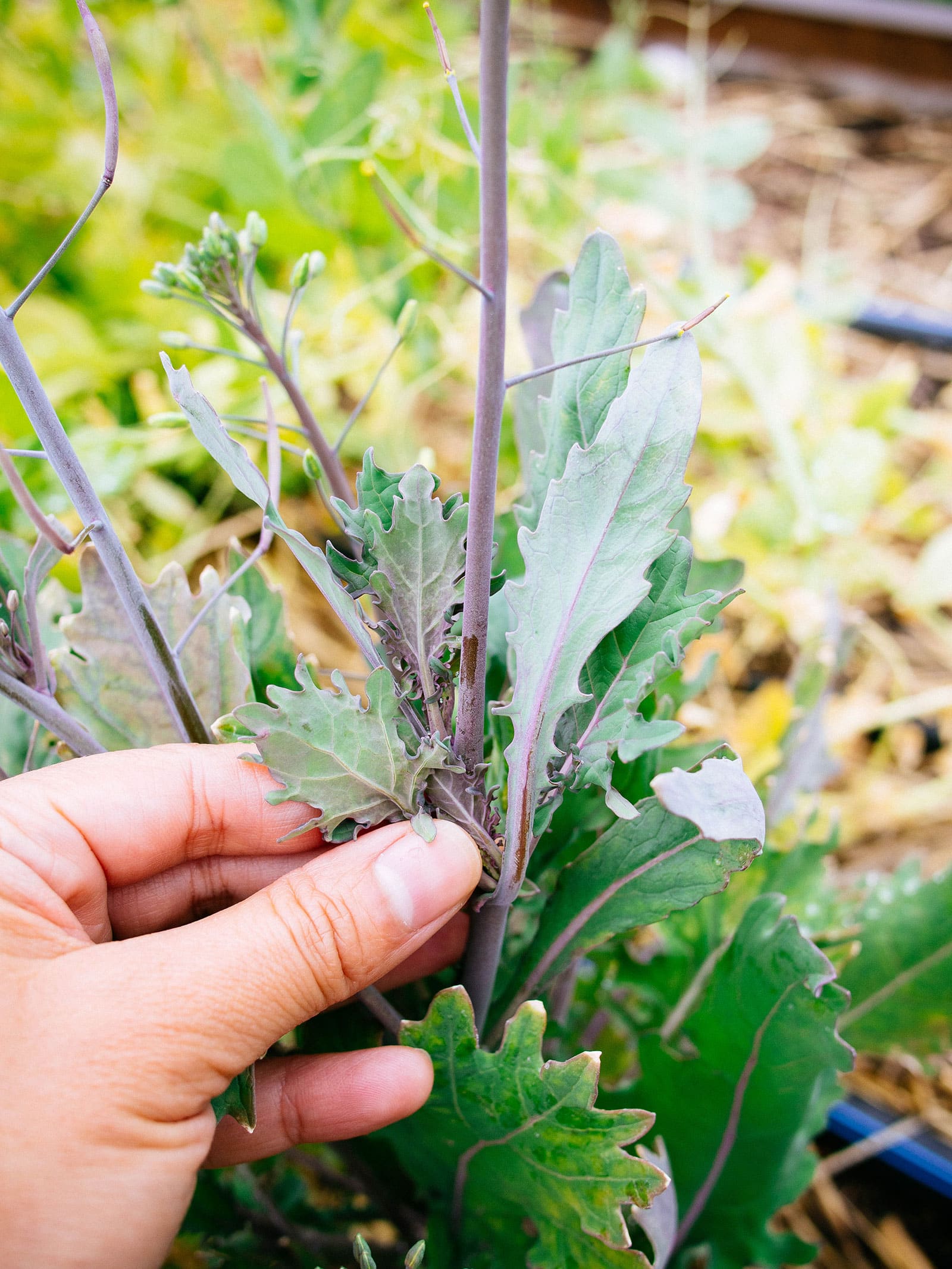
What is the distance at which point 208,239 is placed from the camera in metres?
0.41

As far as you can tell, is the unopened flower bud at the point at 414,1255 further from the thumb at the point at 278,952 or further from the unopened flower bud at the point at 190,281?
the unopened flower bud at the point at 190,281

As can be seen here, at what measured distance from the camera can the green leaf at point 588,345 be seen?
1.35 feet

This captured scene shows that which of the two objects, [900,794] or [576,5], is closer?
[900,794]

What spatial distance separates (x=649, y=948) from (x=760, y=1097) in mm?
295

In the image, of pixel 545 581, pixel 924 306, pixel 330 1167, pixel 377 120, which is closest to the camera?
pixel 545 581

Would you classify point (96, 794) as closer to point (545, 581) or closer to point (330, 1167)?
point (545, 581)

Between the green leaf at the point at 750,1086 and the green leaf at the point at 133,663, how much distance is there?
298mm

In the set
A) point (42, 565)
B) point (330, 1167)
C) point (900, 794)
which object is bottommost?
point (330, 1167)

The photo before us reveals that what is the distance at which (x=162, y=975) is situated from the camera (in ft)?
1.17

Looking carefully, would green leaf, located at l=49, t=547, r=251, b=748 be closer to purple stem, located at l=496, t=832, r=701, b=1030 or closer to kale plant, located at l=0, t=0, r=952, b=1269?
kale plant, located at l=0, t=0, r=952, b=1269

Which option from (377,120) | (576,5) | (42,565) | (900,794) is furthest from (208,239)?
(576,5)

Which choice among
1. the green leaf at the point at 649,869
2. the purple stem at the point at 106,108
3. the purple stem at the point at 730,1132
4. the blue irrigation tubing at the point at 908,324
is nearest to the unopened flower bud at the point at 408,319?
the purple stem at the point at 106,108

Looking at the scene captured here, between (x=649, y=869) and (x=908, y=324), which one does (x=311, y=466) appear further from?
(x=908, y=324)

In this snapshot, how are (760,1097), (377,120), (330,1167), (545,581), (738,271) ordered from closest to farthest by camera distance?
(545,581) < (760,1097) < (330,1167) < (377,120) < (738,271)
